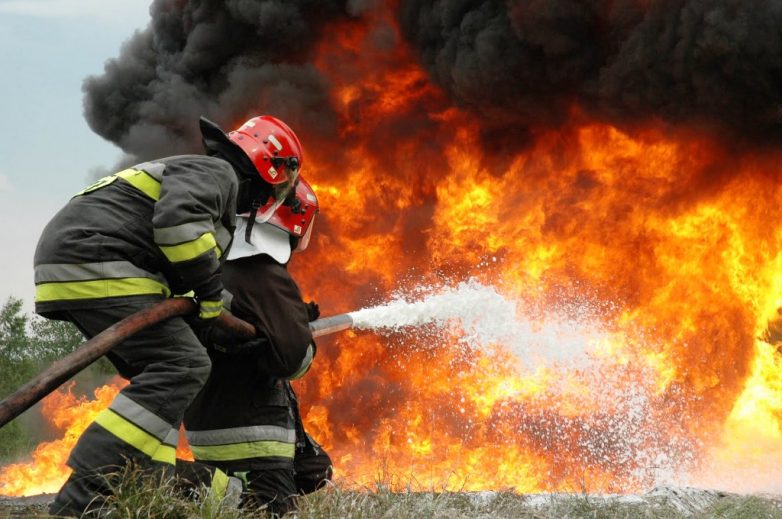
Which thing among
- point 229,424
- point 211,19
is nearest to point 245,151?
point 229,424

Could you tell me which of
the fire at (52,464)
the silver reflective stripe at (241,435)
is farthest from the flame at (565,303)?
the silver reflective stripe at (241,435)

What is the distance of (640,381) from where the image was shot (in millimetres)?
9234

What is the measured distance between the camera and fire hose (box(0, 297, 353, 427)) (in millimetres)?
3100

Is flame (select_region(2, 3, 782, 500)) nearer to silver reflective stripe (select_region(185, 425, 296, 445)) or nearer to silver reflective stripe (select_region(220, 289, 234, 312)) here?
silver reflective stripe (select_region(185, 425, 296, 445))

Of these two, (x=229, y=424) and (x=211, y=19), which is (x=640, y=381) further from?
(x=211, y=19)

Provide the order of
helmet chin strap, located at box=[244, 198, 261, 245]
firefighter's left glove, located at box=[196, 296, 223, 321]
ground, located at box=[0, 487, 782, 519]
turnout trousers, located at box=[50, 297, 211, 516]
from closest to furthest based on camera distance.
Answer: turnout trousers, located at box=[50, 297, 211, 516], firefighter's left glove, located at box=[196, 296, 223, 321], ground, located at box=[0, 487, 782, 519], helmet chin strap, located at box=[244, 198, 261, 245]

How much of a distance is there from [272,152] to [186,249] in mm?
1035

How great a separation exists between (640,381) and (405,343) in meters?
2.90

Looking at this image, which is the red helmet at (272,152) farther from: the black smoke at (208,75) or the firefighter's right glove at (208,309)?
the black smoke at (208,75)

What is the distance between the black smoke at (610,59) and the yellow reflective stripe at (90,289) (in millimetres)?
6563

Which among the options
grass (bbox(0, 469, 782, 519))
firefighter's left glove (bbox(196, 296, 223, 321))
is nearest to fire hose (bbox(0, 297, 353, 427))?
firefighter's left glove (bbox(196, 296, 223, 321))

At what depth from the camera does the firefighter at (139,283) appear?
344 centimetres

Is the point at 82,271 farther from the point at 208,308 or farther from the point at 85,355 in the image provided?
the point at 208,308

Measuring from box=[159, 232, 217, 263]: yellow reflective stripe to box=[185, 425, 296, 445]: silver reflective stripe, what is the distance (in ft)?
3.89
